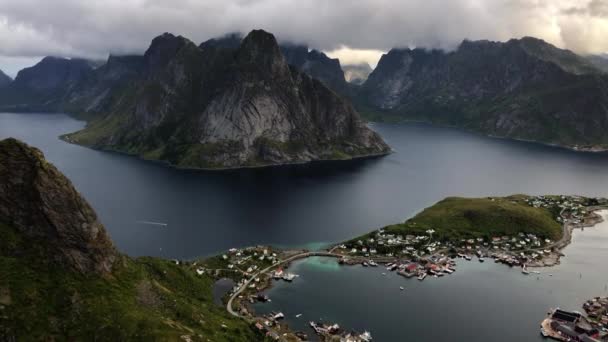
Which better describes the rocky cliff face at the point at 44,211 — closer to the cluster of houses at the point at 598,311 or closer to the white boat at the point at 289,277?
the white boat at the point at 289,277

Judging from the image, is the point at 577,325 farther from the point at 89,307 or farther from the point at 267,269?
the point at 89,307

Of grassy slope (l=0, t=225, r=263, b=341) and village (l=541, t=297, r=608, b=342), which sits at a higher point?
grassy slope (l=0, t=225, r=263, b=341)

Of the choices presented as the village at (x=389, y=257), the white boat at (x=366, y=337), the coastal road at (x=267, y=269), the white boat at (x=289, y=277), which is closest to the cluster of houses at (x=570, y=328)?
the village at (x=389, y=257)

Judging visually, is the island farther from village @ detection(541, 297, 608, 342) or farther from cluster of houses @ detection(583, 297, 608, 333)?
village @ detection(541, 297, 608, 342)

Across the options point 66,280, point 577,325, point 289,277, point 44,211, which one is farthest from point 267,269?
point 577,325

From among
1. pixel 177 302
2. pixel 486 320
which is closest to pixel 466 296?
pixel 486 320

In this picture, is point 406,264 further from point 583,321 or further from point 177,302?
point 177,302

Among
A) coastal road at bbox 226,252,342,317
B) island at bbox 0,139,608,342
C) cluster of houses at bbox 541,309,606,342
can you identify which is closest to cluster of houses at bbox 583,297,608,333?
island at bbox 0,139,608,342
